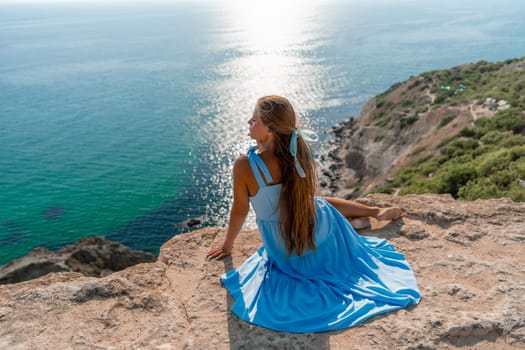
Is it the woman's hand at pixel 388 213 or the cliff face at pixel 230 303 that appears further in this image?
the woman's hand at pixel 388 213

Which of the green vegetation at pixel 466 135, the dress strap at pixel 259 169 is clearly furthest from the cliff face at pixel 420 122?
the dress strap at pixel 259 169

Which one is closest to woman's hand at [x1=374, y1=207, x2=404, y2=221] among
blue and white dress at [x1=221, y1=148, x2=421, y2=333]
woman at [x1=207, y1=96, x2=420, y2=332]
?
blue and white dress at [x1=221, y1=148, x2=421, y2=333]

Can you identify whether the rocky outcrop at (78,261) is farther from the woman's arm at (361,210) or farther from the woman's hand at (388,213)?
the woman's hand at (388,213)

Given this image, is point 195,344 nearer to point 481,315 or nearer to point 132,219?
point 481,315

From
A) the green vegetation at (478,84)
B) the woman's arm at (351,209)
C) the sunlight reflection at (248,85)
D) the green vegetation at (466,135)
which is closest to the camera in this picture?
the woman's arm at (351,209)

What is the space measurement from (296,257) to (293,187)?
84cm

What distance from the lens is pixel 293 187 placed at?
4.94 metres

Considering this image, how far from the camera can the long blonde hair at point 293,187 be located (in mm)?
4832

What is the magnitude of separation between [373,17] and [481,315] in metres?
183

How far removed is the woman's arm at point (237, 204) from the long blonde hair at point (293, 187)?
0.42m

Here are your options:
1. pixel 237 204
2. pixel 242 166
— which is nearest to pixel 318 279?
pixel 237 204

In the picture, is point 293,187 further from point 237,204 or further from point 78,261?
point 78,261

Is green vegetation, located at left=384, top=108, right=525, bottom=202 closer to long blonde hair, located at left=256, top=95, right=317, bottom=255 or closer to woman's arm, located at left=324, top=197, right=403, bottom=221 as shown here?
woman's arm, located at left=324, top=197, right=403, bottom=221

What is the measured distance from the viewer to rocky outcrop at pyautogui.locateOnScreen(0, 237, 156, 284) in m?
20.2
